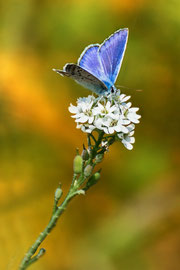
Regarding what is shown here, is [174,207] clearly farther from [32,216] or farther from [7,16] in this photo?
[7,16]

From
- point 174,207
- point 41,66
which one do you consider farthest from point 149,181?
point 41,66

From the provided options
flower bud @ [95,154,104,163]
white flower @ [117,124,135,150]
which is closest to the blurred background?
white flower @ [117,124,135,150]

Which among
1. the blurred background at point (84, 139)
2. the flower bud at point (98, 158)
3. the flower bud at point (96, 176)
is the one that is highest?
the blurred background at point (84, 139)

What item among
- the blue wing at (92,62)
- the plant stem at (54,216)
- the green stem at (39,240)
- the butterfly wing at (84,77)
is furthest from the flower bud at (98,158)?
the blue wing at (92,62)

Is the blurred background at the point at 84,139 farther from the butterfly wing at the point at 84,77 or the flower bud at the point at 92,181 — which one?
the flower bud at the point at 92,181

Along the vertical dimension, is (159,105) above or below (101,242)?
above

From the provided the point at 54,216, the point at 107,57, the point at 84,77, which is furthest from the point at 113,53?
the point at 54,216
